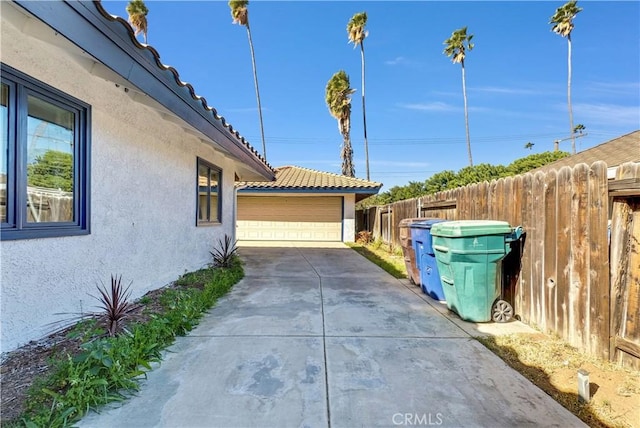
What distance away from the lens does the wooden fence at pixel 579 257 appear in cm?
285

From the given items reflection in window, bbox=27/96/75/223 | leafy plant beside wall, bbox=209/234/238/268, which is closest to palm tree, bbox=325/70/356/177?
leafy plant beside wall, bbox=209/234/238/268

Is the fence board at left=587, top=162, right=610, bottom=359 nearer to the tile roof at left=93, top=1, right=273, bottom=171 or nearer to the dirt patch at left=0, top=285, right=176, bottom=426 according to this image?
the tile roof at left=93, top=1, right=273, bottom=171

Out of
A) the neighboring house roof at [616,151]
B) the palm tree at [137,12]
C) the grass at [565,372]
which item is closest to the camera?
the grass at [565,372]

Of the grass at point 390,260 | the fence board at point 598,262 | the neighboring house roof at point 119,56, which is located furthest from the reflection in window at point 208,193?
the fence board at point 598,262

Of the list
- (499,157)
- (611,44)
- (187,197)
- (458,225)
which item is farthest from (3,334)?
(499,157)

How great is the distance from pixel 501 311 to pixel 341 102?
2446 cm

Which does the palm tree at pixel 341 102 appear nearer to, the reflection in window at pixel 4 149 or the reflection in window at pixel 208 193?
the reflection in window at pixel 208 193

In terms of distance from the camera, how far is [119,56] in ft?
8.86

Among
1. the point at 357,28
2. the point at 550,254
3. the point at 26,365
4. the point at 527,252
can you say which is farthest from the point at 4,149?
the point at 357,28

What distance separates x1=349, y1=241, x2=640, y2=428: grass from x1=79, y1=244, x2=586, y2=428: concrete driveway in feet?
0.45

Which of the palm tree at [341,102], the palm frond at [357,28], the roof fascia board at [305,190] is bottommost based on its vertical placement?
the roof fascia board at [305,190]

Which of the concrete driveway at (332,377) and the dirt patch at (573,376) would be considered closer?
the concrete driveway at (332,377)

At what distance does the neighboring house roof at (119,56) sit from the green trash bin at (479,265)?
3.81 m

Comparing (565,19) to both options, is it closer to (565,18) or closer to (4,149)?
(565,18)
